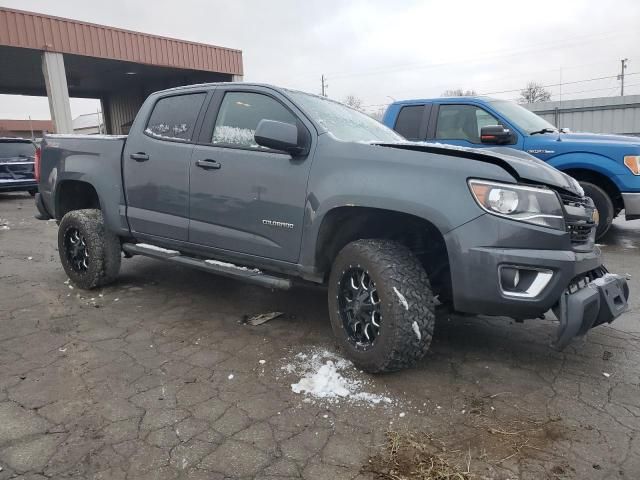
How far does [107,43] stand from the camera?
1573 centimetres

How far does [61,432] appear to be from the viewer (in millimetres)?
2377

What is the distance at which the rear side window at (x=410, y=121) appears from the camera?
22.6ft

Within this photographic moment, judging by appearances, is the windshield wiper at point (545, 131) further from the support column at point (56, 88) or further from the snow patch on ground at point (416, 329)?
the support column at point (56, 88)

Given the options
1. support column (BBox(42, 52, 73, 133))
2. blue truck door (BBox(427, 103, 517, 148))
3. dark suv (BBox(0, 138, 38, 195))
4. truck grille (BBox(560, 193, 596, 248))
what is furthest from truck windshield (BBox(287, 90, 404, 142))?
support column (BBox(42, 52, 73, 133))

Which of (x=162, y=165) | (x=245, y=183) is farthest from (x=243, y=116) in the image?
(x=162, y=165)

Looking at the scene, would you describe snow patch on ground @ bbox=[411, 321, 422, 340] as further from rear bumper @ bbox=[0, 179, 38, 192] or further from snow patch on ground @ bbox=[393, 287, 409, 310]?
rear bumper @ bbox=[0, 179, 38, 192]

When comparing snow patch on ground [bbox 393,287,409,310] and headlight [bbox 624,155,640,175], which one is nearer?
snow patch on ground [bbox 393,287,409,310]

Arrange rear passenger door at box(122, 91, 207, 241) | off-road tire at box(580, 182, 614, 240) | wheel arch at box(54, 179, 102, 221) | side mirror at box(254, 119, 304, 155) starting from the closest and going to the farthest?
side mirror at box(254, 119, 304, 155) → rear passenger door at box(122, 91, 207, 241) → wheel arch at box(54, 179, 102, 221) → off-road tire at box(580, 182, 614, 240)

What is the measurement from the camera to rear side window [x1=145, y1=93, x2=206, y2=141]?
4.01 metres

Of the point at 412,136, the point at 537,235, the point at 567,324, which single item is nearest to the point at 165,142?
the point at 537,235

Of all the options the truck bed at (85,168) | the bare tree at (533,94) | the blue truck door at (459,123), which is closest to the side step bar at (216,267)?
the truck bed at (85,168)

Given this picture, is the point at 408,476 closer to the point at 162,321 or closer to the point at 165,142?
the point at 162,321

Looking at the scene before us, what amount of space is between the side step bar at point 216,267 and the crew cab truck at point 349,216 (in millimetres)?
16

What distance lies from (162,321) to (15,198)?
40.8 feet
